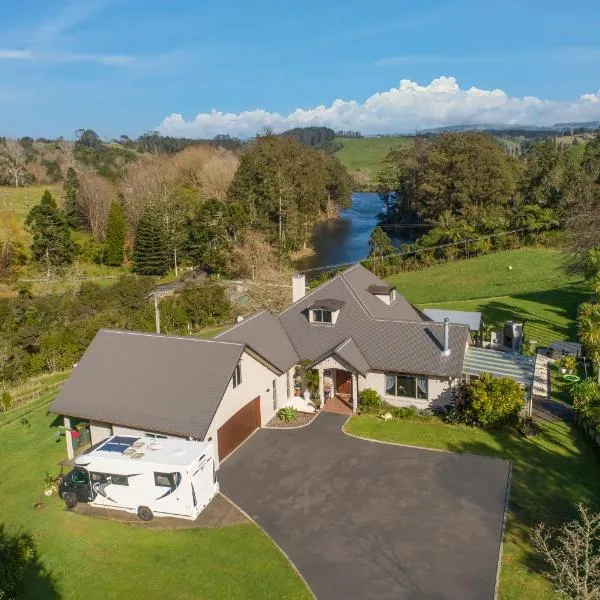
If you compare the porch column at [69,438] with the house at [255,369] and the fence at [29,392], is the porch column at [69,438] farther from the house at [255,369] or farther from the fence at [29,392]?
the fence at [29,392]

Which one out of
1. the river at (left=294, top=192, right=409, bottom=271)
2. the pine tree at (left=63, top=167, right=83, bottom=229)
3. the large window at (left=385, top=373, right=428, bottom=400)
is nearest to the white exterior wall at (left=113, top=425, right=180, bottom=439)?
the large window at (left=385, top=373, right=428, bottom=400)

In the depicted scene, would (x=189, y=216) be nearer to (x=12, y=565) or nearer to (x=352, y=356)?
(x=352, y=356)

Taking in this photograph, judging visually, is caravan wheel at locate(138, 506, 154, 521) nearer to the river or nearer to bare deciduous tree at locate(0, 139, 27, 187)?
the river

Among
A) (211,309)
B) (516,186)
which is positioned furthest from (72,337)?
(516,186)

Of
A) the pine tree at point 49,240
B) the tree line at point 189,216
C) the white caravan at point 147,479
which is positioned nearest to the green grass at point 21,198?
the tree line at point 189,216

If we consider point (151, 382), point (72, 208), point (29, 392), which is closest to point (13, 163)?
point (72, 208)
